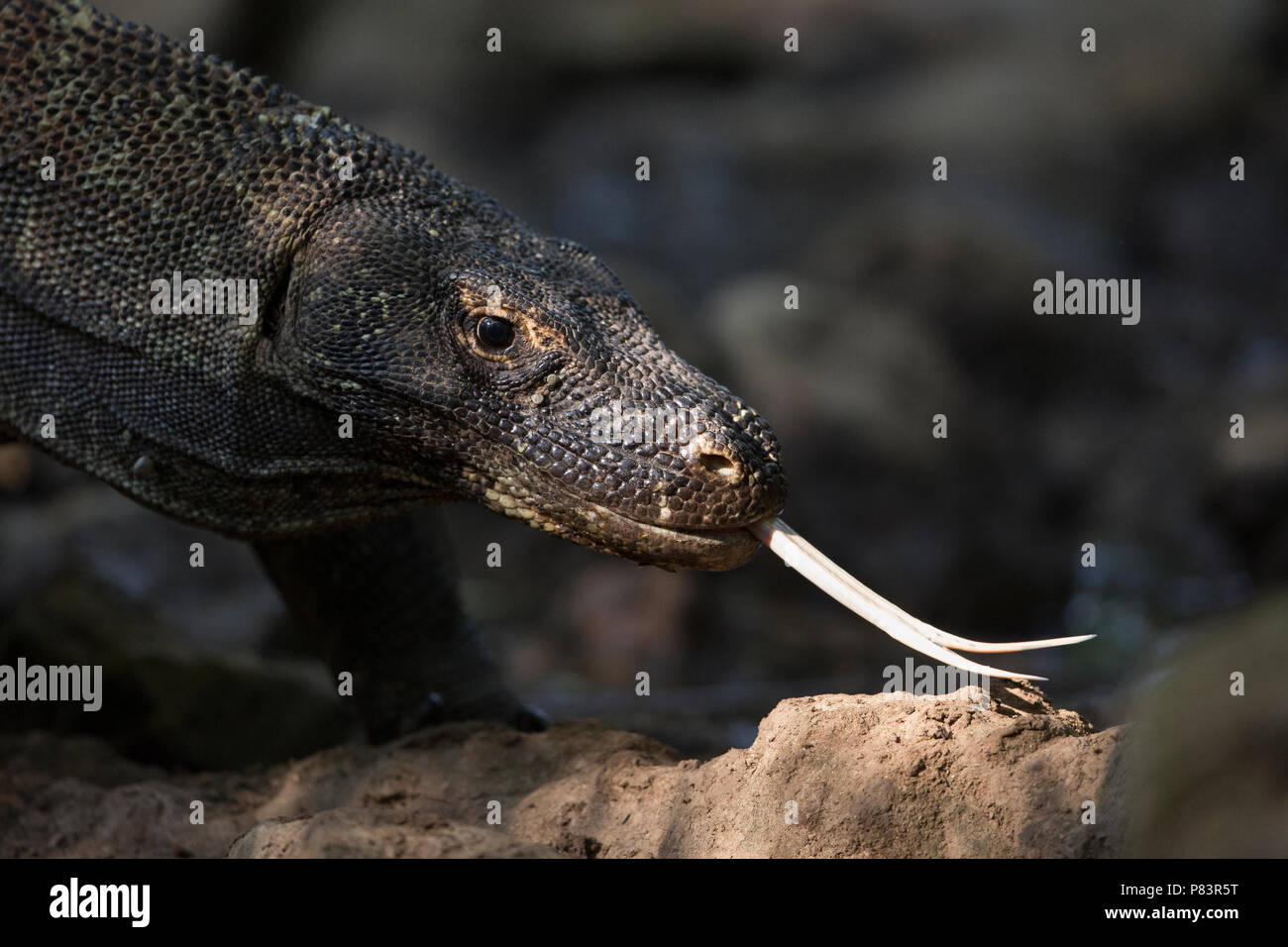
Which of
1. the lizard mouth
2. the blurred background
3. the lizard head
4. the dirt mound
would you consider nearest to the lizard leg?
the dirt mound

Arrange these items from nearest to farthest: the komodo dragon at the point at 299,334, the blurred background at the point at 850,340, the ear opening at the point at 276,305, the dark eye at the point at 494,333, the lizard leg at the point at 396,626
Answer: the komodo dragon at the point at 299,334
the dark eye at the point at 494,333
the ear opening at the point at 276,305
the lizard leg at the point at 396,626
the blurred background at the point at 850,340

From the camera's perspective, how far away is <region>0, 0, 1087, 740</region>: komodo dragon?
345cm

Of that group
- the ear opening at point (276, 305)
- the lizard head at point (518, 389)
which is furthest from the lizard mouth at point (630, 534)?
the ear opening at point (276, 305)

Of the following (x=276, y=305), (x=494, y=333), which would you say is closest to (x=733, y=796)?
(x=494, y=333)

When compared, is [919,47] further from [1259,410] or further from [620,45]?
[1259,410]

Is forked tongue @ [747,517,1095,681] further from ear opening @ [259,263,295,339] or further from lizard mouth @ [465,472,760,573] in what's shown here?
ear opening @ [259,263,295,339]

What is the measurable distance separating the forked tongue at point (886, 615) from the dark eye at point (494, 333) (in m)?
0.86

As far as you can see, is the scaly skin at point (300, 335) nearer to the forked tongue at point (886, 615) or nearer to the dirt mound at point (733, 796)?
the forked tongue at point (886, 615)

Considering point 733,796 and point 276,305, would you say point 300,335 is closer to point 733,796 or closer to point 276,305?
point 276,305

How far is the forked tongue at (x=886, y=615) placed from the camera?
2998 millimetres

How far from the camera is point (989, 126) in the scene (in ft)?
54.6

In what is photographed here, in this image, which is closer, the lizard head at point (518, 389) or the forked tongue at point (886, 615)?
the forked tongue at point (886, 615)

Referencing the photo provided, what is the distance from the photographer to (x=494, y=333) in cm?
357
